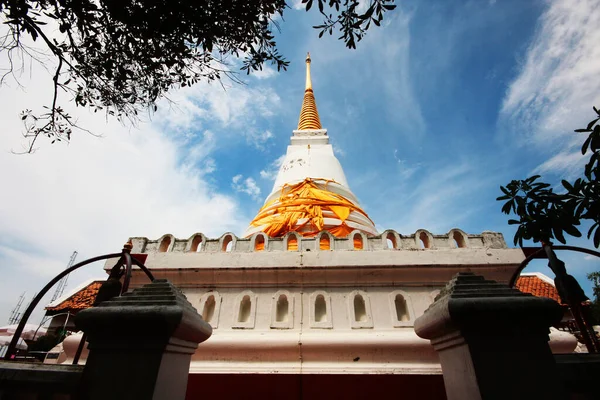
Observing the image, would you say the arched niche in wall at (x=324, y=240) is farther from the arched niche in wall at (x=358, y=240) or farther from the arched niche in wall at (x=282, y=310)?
the arched niche in wall at (x=282, y=310)

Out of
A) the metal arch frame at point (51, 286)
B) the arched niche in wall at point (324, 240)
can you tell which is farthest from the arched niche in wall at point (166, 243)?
the arched niche in wall at point (324, 240)

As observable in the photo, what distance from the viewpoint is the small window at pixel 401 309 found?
4445 millimetres

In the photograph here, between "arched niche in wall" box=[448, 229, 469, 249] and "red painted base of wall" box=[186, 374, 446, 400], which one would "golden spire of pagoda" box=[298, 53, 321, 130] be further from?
"red painted base of wall" box=[186, 374, 446, 400]

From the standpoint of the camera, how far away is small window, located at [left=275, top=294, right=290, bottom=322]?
460cm

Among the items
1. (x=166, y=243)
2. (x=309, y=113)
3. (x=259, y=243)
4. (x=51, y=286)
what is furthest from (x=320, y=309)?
(x=309, y=113)

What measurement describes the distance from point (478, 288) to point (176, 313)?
7.16 ft

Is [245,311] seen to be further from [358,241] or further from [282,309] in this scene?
[358,241]

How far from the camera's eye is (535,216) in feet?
11.0

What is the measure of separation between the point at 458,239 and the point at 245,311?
3.56 meters

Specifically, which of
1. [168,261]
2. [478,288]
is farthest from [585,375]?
[168,261]

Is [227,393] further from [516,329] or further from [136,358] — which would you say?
[516,329]

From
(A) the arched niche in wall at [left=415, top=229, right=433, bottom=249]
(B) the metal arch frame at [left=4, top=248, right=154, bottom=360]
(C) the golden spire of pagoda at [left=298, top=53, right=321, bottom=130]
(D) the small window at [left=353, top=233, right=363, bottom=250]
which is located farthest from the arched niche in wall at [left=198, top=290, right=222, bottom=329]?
(C) the golden spire of pagoda at [left=298, top=53, right=321, bottom=130]

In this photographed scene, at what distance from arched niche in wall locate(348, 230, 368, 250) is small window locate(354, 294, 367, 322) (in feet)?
2.59

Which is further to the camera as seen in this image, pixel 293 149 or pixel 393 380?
pixel 293 149
